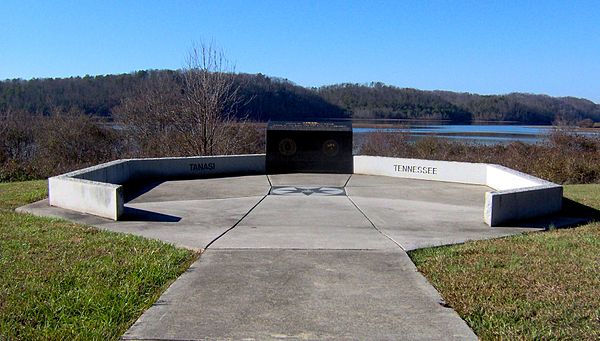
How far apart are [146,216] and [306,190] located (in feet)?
16.0

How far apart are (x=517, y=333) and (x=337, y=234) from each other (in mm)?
3988

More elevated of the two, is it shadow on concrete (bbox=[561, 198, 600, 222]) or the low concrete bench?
the low concrete bench

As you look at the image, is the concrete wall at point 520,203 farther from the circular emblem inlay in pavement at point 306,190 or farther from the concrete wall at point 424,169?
the circular emblem inlay in pavement at point 306,190

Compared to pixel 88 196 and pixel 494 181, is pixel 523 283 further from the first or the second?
pixel 494 181

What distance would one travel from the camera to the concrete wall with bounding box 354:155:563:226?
8.88 metres

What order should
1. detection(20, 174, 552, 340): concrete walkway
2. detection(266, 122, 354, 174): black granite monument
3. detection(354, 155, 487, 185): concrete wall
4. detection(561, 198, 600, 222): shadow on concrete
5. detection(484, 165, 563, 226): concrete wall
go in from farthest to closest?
1. detection(266, 122, 354, 174): black granite monument
2. detection(354, 155, 487, 185): concrete wall
3. detection(561, 198, 600, 222): shadow on concrete
4. detection(484, 165, 563, 226): concrete wall
5. detection(20, 174, 552, 340): concrete walkway

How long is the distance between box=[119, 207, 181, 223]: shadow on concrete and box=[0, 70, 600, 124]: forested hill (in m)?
18.8

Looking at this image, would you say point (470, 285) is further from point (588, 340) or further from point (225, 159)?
point (225, 159)

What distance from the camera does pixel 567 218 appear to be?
31.8ft

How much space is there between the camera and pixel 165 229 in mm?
8133

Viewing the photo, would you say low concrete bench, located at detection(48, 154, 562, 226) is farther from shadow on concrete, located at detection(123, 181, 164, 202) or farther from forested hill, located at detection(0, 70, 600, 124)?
forested hill, located at detection(0, 70, 600, 124)

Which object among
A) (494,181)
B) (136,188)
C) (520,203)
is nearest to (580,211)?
(520,203)

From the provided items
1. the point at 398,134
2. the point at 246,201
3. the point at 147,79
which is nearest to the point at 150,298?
the point at 246,201

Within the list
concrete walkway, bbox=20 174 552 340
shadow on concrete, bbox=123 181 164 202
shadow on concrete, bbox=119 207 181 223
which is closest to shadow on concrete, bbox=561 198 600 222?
concrete walkway, bbox=20 174 552 340
